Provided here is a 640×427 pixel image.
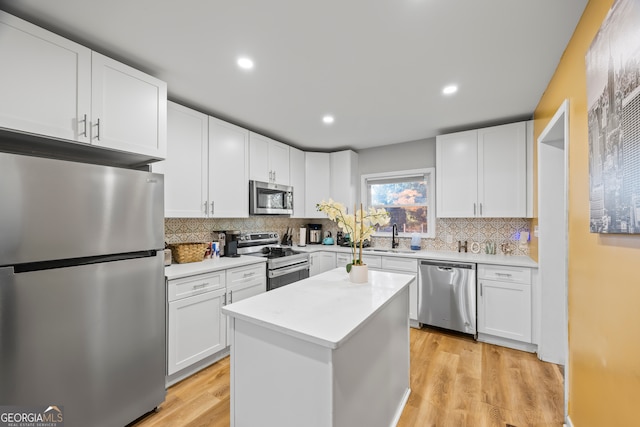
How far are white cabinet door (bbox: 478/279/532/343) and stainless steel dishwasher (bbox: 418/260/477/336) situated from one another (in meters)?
0.10

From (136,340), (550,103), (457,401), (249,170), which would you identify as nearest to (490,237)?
(550,103)

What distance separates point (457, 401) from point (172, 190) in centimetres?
299

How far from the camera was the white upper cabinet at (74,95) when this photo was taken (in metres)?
1.42

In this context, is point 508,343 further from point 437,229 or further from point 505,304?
point 437,229

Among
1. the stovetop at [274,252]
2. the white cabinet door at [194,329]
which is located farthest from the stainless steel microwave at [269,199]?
the white cabinet door at [194,329]

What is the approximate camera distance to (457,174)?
3.37 meters

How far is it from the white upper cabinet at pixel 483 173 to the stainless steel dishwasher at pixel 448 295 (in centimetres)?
→ 75

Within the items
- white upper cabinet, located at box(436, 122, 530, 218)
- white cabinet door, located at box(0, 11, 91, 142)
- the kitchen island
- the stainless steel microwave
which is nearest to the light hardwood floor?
the kitchen island

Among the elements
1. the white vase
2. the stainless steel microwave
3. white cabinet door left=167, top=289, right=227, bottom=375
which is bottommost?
white cabinet door left=167, top=289, right=227, bottom=375

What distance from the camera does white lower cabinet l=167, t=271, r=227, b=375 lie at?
2131mm

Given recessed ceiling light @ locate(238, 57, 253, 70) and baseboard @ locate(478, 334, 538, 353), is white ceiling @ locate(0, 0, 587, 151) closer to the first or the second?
recessed ceiling light @ locate(238, 57, 253, 70)

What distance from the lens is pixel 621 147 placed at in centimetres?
98

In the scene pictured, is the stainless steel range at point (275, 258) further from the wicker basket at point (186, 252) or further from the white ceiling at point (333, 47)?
the white ceiling at point (333, 47)

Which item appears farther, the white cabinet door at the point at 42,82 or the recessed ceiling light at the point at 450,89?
the recessed ceiling light at the point at 450,89
